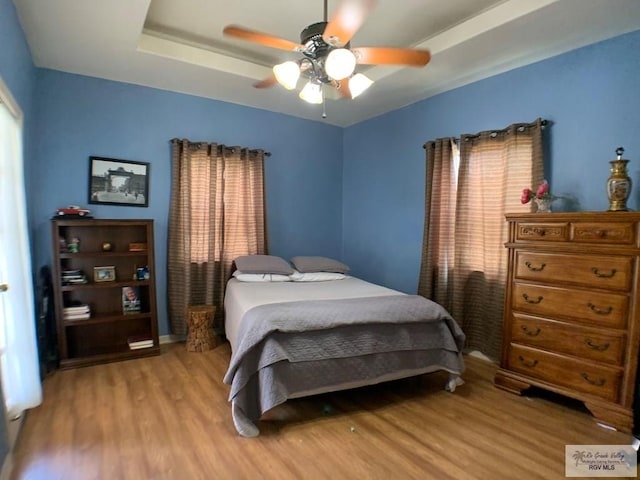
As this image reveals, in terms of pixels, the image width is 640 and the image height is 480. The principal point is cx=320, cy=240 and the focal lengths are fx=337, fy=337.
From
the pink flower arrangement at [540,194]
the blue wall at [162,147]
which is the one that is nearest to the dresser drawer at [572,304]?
the pink flower arrangement at [540,194]

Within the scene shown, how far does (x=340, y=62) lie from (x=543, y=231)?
5.68ft

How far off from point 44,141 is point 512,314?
13.2ft

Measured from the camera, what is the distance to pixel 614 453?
180 centimetres

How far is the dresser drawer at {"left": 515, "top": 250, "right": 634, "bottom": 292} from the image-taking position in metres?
1.96

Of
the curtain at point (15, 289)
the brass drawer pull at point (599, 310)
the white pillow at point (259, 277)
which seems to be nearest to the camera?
the curtain at point (15, 289)

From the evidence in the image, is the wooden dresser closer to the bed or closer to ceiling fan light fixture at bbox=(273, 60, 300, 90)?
the bed

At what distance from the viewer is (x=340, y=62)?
1693mm

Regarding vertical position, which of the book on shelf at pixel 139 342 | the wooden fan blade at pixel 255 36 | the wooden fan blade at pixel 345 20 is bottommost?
the book on shelf at pixel 139 342

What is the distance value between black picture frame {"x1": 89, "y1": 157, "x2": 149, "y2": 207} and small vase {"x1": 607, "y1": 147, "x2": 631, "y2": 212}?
3.69m

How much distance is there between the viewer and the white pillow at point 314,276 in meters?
3.44

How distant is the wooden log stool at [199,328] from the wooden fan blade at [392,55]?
253 centimetres

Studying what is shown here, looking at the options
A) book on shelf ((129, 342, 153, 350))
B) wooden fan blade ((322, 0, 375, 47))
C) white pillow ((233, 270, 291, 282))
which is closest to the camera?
wooden fan blade ((322, 0, 375, 47))

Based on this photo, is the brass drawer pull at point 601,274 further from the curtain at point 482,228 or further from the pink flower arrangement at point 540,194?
the curtain at point 482,228

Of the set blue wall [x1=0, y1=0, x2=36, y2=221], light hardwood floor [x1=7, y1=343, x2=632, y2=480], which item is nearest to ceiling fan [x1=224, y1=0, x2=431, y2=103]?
blue wall [x1=0, y1=0, x2=36, y2=221]
